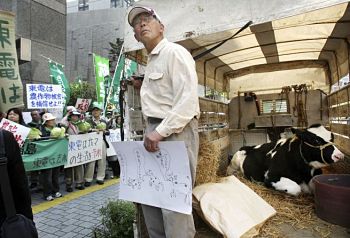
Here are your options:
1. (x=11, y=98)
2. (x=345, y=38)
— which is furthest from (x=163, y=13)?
(x=345, y=38)

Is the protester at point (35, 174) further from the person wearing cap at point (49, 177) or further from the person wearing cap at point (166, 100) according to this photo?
the person wearing cap at point (166, 100)

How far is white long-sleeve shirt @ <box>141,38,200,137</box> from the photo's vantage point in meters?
1.98

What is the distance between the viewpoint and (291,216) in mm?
3223

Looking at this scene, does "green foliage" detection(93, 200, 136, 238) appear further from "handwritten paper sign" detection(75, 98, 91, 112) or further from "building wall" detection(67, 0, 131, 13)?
"building wall" detection(67, 0, 131, 13)

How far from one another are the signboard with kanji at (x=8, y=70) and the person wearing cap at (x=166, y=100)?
1072 mm

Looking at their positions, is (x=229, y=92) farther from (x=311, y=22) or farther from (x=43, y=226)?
(x=43, y=226)

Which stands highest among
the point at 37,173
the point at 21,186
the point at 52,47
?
the point at 52,47

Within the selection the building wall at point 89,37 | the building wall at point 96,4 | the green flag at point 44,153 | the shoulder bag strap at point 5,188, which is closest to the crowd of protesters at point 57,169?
the green flag at point 44,153

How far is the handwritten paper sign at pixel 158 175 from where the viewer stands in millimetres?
2045

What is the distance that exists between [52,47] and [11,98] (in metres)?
11.1

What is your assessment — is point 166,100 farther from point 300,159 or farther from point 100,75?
point 100,75

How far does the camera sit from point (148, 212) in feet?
7.63

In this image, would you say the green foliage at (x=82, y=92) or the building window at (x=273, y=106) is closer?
the building window at (x=273, y=106)

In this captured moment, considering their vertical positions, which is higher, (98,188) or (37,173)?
(37,173)
